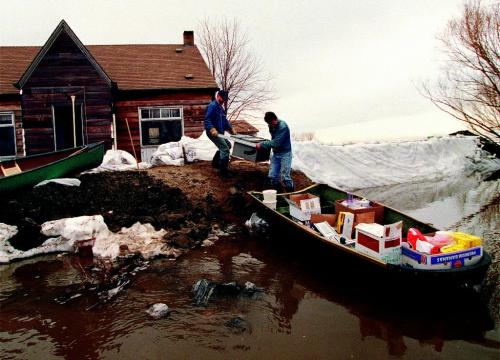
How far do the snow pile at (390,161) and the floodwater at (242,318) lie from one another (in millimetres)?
6915

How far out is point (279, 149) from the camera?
931cm

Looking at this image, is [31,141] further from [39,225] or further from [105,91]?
[39,225]

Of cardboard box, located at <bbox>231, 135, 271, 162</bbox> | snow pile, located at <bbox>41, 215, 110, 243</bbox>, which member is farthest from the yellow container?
snow pile, located at <bbox>41, 215, 110, 243</bbox>

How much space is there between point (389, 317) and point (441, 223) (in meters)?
5.00

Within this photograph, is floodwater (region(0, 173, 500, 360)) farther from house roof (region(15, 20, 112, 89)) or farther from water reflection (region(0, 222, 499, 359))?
house roof (region(15, 20, 112, 89))

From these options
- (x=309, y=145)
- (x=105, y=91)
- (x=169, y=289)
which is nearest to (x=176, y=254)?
(x=169, y=289)

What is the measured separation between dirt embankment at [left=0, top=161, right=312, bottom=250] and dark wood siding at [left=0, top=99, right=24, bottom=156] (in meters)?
6.07

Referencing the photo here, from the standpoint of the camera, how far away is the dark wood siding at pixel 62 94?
47.1 feet

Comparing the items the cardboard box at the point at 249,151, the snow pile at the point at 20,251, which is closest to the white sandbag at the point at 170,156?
the cardboard box at the point at 249,151

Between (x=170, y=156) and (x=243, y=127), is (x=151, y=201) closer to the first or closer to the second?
(x=170, y=156)

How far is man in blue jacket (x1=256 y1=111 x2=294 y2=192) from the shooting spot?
29.7 feet

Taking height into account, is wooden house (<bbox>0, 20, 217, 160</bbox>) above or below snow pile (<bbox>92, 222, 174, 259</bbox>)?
above

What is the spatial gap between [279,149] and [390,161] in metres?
8.14

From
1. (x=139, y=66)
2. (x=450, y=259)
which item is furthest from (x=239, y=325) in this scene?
(x=139, y=66)
